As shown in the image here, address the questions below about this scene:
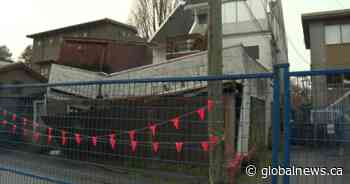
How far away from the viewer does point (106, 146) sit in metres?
4.23

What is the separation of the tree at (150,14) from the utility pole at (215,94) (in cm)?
2670

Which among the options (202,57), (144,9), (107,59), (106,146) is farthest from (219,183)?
(144,9)

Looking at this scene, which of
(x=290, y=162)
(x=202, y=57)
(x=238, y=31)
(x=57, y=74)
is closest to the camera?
(x=290, y=162)

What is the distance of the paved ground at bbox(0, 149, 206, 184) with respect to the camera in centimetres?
407

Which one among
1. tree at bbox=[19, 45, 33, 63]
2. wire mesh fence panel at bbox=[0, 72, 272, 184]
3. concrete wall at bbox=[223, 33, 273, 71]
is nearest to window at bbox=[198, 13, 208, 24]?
concrete wall at bbox=[223, 33, 273, 71]

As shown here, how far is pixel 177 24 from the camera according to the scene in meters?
25.7

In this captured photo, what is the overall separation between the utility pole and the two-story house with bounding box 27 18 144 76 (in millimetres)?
26555

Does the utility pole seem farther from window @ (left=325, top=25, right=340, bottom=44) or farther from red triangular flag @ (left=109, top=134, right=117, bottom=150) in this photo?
window @ (left=325, top=25, right=340, bottom=44)

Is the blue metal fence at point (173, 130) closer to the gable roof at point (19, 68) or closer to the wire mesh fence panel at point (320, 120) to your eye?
the wire mesh fence panel at point (320, 120)

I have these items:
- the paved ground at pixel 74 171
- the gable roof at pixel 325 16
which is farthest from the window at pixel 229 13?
the paved ground at pixel 74 171

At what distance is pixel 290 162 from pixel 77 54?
1686 cm

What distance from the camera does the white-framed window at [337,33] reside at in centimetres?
1805

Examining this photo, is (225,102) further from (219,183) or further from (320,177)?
(320,177)
